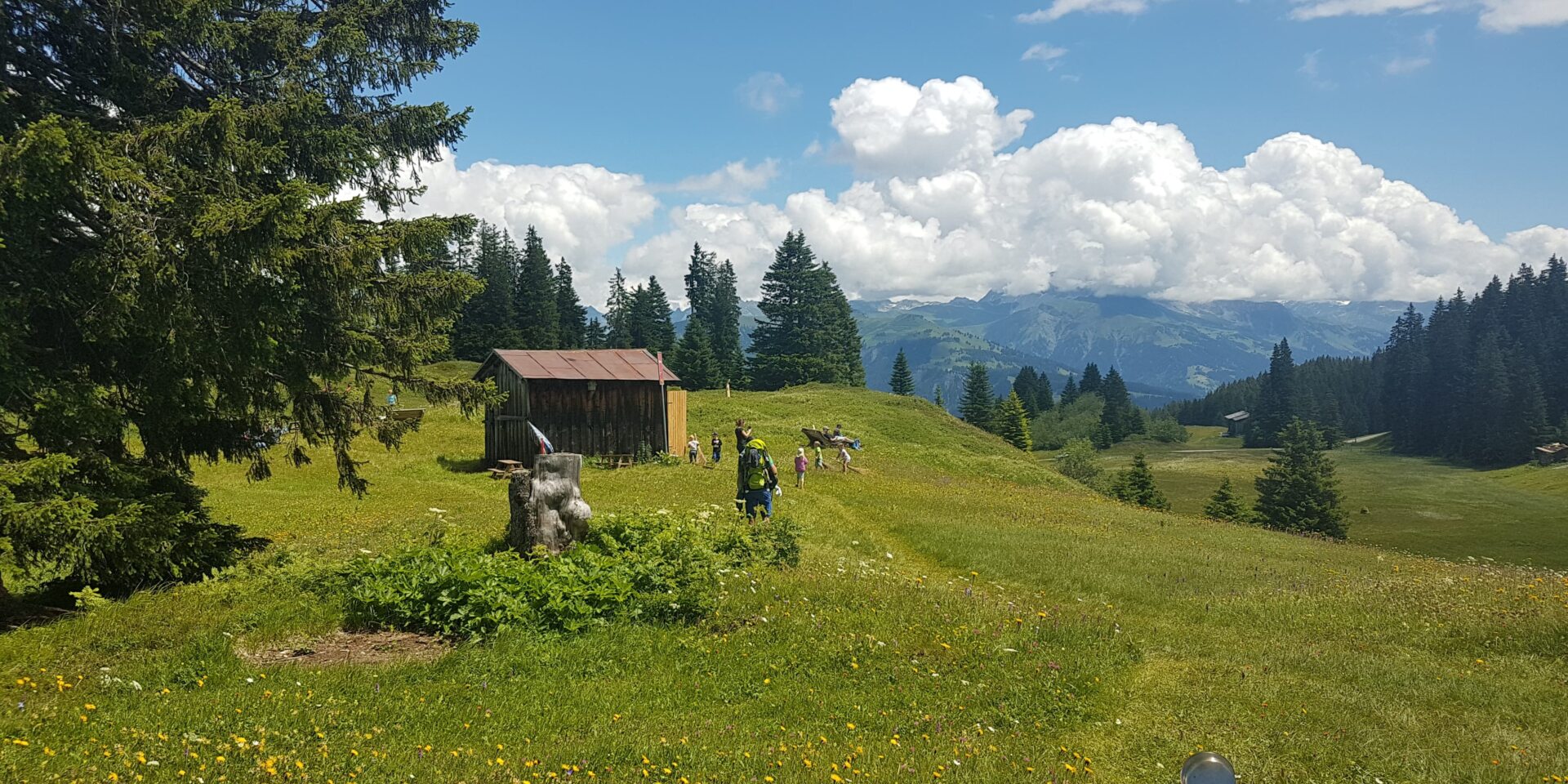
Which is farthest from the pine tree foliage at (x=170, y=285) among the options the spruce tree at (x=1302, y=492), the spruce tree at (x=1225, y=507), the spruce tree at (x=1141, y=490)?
the spruce tree at (x=1302, y=492)

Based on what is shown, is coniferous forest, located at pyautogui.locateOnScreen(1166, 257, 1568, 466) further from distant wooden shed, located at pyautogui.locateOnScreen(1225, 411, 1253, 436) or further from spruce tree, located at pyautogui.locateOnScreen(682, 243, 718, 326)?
spruce tree, located at pyautogui.locateOnScreen(682, 243, 718, 326)

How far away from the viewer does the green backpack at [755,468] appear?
56.0 feet

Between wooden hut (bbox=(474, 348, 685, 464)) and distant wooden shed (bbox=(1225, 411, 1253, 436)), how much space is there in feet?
487

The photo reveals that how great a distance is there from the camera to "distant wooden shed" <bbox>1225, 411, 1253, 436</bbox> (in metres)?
156

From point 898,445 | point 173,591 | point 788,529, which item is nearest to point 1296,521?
point 898,445

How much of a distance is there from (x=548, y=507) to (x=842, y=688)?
18.2ft

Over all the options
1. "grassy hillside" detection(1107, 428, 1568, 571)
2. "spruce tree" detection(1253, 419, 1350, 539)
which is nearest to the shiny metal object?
"grassy hillside" detection(1107, 428, 1568, 571)

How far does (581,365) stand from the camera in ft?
113

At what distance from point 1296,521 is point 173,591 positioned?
61790mm

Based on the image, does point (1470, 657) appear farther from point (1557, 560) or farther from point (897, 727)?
point (1557, 560)

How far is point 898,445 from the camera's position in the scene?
5372 centimetres

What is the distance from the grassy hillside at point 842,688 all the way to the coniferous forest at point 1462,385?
11277 centimetres

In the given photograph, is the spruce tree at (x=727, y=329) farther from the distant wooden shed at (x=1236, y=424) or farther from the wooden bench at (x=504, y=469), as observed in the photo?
the distant wooden shed at (x=1236, y=424)

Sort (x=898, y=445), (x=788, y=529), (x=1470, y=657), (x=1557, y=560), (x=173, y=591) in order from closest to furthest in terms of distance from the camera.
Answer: (x=173, y=591), (x=1470, y=657), (x=788, y=529), (x=1557, y=560), (x=898, y=445)
